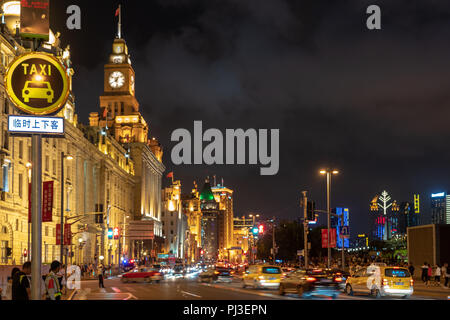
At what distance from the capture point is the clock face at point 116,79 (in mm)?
168000

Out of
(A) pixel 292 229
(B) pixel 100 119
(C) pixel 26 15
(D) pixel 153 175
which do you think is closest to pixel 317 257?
(A) pixel 292 229

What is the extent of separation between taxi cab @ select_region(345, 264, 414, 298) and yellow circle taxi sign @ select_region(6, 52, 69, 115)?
911 inches

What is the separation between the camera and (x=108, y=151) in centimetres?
11319

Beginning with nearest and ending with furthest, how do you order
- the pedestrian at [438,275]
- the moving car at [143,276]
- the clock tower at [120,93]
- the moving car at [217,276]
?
1. the pedestrian at [438,275]
2. the moving car at [143,276]
3. the moving car at [217,276]
4. the clock tower at [120,93]

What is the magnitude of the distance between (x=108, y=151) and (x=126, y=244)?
22.9 metres

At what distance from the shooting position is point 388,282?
2961 cm

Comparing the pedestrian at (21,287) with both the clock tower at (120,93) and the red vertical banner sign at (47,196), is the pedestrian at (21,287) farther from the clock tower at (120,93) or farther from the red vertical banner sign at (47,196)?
the clock tower at (120,93)

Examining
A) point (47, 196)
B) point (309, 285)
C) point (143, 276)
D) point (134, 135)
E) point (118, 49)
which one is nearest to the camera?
point (309, 285)

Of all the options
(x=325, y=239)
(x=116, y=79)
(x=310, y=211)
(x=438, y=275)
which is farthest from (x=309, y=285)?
(x=116, y=79)

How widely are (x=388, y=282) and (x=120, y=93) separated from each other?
145m

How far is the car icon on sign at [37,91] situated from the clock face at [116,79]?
16080 cm

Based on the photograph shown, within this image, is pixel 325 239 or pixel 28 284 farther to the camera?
pixel 325 239

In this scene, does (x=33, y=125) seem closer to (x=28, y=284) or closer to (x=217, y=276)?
(x=28, y=284)

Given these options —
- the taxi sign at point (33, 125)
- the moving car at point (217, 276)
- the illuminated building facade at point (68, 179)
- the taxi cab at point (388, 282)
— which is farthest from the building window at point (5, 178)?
the taxi sign at point (33, 125)
